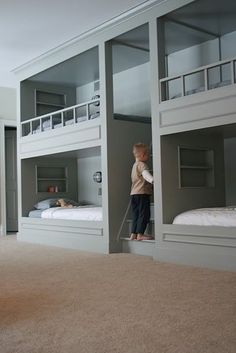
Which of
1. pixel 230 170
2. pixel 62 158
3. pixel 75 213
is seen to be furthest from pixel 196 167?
pixel 62 158

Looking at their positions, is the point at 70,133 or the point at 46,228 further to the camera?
the point at 46,228

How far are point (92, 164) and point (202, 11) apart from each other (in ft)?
12.9

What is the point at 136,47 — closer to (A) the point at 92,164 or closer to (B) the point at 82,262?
(A) the point at 92,164

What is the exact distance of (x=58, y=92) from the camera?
27.8 feet

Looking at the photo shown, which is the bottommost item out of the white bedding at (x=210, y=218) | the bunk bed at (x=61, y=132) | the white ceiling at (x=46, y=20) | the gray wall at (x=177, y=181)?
the white bedding at (x=210, y=218)

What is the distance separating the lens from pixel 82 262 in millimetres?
5137

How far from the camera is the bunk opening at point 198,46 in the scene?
5039 millimetres

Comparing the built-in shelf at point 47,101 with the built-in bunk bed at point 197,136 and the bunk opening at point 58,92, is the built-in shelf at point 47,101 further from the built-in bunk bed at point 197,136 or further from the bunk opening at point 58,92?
the built-in bunk bed at point 197,136

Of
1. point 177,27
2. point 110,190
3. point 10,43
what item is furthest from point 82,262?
point 10,43

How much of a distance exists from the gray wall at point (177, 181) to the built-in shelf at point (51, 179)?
11.7ft

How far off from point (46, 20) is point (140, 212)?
9.44ft

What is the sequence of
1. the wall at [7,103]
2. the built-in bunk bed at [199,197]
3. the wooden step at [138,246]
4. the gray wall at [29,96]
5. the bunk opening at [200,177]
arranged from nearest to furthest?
the built-in bunk bed at [199,197] → the bunk opening at [200,177] → the wooden step at [138,246] → the gray wall at [29,96] → the wall at [7,103]

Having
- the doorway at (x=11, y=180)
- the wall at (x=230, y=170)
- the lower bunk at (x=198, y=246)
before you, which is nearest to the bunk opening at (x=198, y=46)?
the wall at (x=230, y=170)

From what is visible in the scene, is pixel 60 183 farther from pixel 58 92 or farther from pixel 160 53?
pixel 160 53
